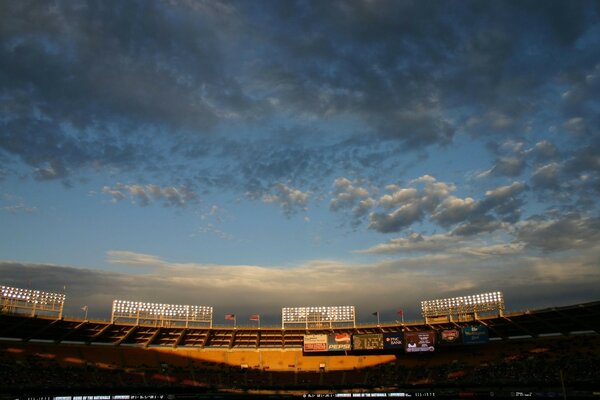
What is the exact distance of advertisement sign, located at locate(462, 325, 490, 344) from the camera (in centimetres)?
8122

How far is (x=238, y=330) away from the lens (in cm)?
9838

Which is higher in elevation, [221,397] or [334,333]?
[334,333]

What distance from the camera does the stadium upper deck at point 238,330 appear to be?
76.8 metres

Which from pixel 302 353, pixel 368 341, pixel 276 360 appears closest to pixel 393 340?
pixel 368 341

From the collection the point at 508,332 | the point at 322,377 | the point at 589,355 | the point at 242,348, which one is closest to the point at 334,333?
the point at 322,377

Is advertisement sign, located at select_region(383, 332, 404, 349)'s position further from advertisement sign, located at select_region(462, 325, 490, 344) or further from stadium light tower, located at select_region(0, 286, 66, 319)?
stadium light tower, located at select_region(0, 286, 66, 319)

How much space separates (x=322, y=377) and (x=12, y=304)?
55.6m

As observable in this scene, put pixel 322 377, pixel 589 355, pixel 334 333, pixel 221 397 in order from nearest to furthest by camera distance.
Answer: pixel 589 355, pixel 221 397, pixel 322 377, pixel 334 333

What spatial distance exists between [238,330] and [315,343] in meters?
17.1

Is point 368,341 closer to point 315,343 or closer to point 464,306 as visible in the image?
point 315,343

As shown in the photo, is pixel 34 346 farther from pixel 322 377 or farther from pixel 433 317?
pixel 433 317

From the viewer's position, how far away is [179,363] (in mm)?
91562

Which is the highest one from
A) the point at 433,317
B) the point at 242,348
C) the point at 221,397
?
the point at 433,317

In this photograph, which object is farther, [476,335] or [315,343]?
[315,343]
